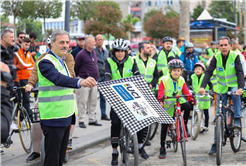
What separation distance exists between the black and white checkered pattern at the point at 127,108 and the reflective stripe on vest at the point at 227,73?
78.3 inches

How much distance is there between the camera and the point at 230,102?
20.0ft

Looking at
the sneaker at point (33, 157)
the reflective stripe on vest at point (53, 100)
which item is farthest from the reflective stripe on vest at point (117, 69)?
the reflective stripe on vest at point (53, 100)

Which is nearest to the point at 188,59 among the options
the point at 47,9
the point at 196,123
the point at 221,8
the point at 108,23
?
the point at 196,123

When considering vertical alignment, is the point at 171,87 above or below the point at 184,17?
below

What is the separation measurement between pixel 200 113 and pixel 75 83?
14.8ft

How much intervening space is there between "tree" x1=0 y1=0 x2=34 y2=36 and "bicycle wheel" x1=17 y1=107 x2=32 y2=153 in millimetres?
11992

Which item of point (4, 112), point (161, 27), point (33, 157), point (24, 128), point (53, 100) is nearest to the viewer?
point (4, 112)

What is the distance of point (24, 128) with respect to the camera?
19.2ft

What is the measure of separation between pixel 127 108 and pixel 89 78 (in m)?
1.16

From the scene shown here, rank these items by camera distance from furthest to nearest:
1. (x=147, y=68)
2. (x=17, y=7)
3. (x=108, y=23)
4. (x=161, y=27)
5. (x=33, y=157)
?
(x=161, y=27) → (x=108, y=23) → (x=17, y=7) → (x=147, y=68) → (x=33, y=157)

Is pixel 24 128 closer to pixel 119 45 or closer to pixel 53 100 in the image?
pixel 119 45

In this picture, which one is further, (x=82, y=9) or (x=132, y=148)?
(x=82, y=9)

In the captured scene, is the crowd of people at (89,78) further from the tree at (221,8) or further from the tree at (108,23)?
the tree at (221,8)

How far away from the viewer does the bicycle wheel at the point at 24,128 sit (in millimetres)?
5734
